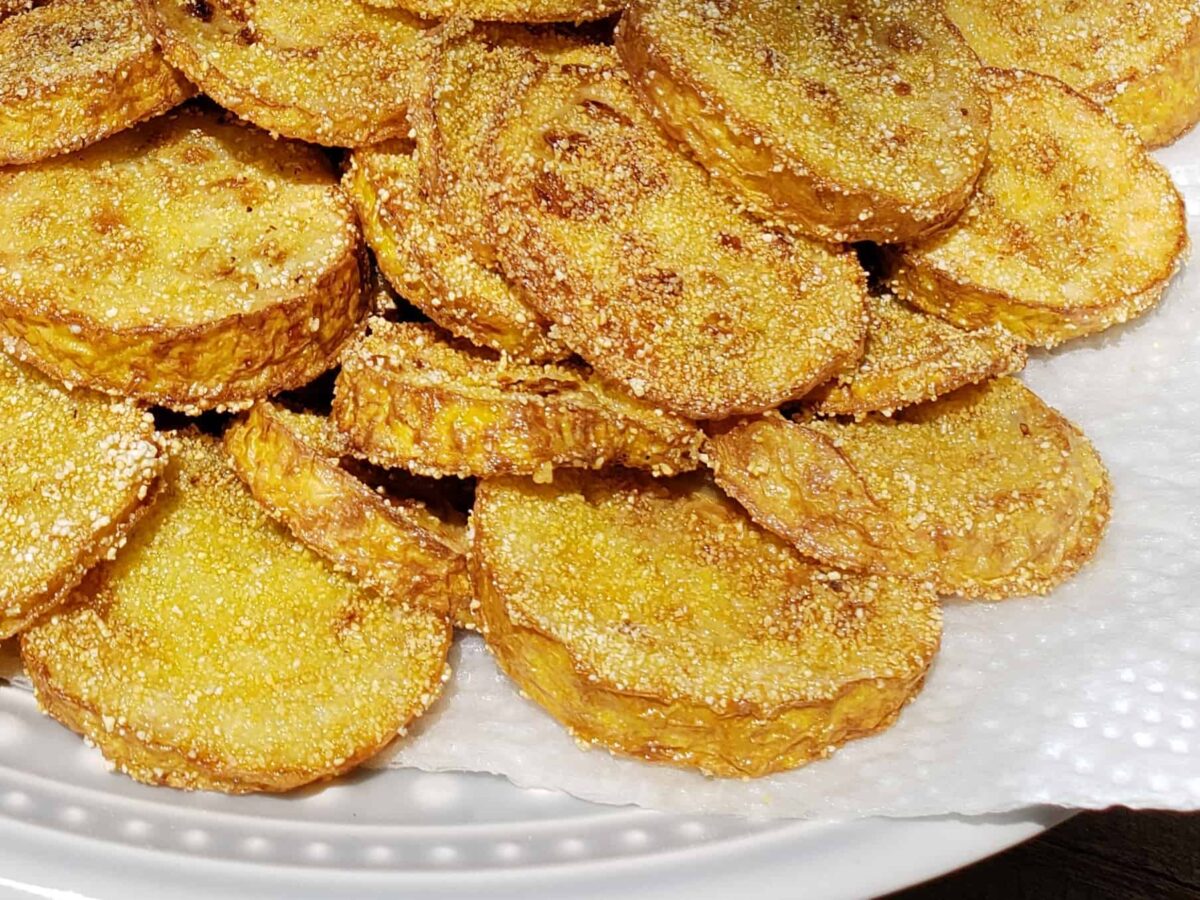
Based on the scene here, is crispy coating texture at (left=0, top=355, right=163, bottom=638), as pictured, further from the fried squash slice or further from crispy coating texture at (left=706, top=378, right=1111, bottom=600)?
crispy coating texture at (left=706, top=378, right=1111, bottom=600)

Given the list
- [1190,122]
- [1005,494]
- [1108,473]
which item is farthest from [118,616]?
[1190,122]

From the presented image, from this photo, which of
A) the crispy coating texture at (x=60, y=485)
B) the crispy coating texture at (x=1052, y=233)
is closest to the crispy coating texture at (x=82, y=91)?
the crispy coating texture at (x=60, y=485)

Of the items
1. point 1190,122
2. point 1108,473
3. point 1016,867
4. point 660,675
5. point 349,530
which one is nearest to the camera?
point 660,675

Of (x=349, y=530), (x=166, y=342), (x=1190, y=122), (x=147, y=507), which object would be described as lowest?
(x=147, y=507)

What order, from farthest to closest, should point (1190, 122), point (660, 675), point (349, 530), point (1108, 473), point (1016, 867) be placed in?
point (1190, 122), point (1016, 867), point (1108, 473), point (349, 530), point (660, 675)

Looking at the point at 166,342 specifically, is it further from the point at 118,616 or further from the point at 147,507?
the point at 118,616

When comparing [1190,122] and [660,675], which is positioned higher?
[1190,122]
